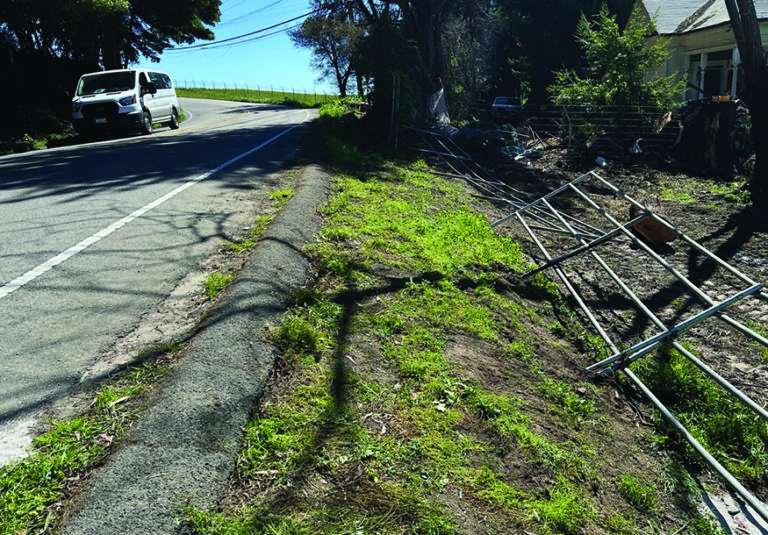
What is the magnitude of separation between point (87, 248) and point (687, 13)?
2868cm

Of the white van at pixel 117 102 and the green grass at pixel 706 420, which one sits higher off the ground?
the white van at pixel 117 102

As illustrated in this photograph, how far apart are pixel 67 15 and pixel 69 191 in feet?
53.8

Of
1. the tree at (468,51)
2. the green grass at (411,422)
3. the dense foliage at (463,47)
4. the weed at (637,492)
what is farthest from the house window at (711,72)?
the weed at (637,492)

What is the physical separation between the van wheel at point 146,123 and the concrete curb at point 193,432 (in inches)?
613

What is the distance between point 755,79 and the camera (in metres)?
12.0

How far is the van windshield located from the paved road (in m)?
7.79

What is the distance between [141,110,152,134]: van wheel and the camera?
724 inches

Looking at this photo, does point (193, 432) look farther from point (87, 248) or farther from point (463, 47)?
point (463, 47)

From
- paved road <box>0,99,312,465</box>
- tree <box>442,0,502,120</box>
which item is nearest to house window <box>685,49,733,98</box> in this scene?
tree <box>442,0,502,120</box>

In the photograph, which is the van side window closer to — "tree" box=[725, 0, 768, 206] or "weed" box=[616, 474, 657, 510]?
"tree" box=[725, 0, 768, 206]

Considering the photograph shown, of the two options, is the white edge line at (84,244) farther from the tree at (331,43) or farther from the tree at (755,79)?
the tree at (331,43)

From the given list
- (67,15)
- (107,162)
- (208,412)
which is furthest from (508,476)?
(67,15)

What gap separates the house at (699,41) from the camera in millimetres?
23094

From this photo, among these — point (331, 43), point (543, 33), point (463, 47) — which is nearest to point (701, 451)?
point (543, 33)
